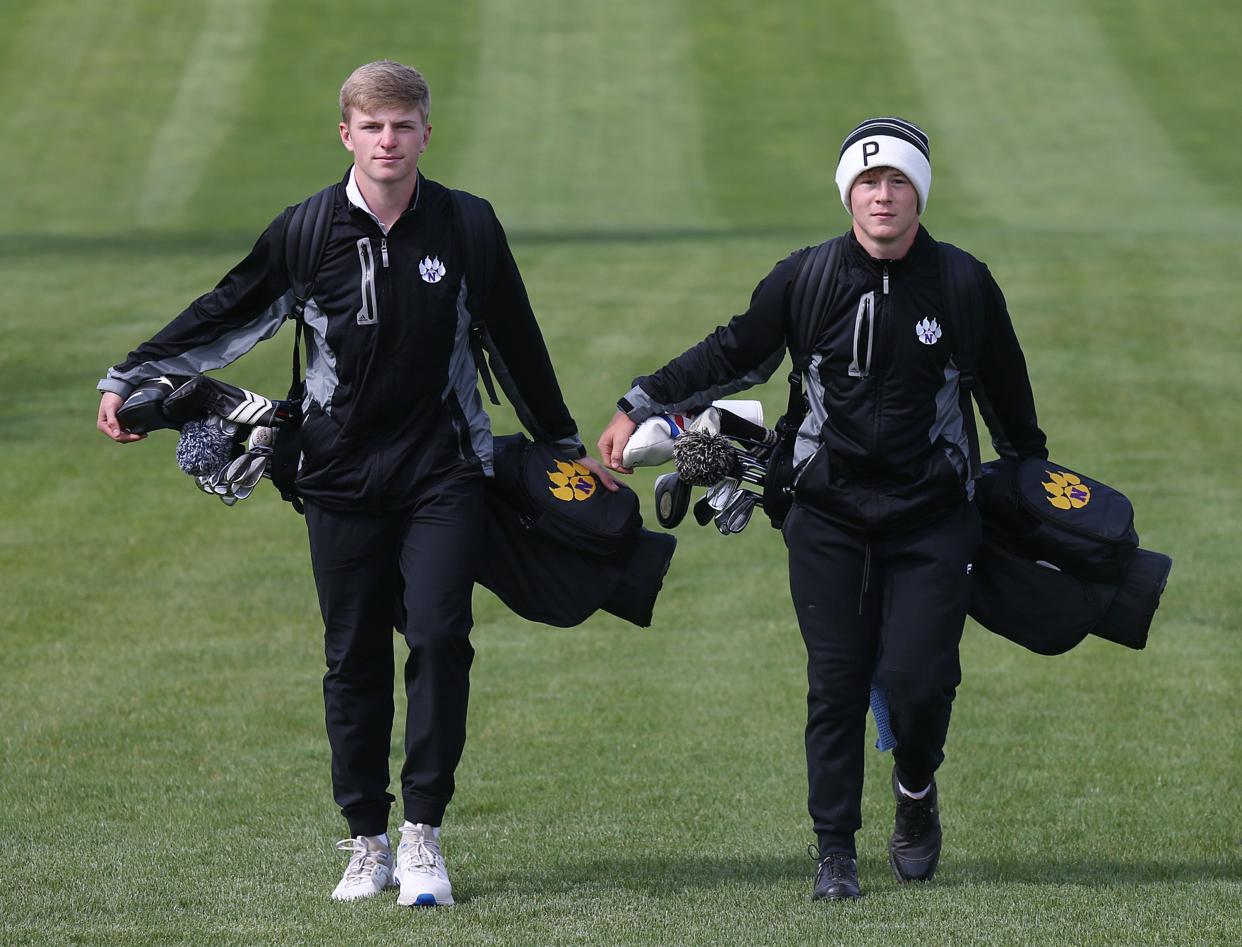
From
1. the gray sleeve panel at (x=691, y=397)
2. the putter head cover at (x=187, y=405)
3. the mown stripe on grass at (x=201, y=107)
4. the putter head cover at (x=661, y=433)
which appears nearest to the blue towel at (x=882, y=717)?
the putter head cover at (x=661, y=433)

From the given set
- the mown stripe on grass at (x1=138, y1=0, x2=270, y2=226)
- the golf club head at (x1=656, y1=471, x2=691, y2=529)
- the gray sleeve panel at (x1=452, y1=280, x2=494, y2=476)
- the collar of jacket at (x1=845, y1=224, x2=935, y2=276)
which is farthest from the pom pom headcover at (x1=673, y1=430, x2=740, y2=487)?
the mown stripe on grass at (x1=138, y1=0, x2=270, y2=226)

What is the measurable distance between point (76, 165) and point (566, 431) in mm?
29838

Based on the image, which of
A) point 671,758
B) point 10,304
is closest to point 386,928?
point 671,758

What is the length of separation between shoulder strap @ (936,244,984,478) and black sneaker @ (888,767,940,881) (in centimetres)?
136

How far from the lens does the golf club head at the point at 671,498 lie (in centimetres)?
635

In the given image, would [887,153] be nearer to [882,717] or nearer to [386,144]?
[386,144]

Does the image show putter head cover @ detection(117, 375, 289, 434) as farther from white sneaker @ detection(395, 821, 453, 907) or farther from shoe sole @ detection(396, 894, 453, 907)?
shoe sole @ detection(396, 894, 453, 907)

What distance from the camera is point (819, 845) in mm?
6105

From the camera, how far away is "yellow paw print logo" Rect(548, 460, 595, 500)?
6.18m

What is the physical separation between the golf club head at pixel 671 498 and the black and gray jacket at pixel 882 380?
45 centimetres

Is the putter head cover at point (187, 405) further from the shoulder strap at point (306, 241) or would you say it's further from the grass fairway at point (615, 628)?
the grass fairway at point (615, 628)

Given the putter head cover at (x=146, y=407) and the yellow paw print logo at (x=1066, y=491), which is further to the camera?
the yellow paw print logo at (x=1066, y=491)

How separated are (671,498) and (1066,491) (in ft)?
4.17

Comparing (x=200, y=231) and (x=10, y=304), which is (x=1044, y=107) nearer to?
(x=200, y=231)
